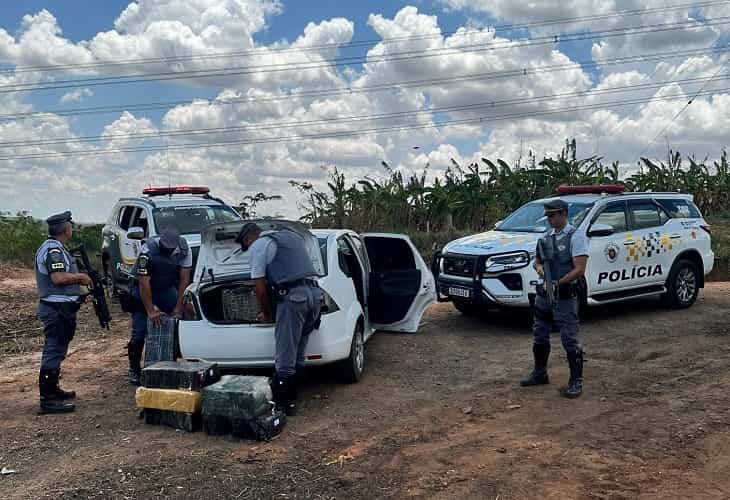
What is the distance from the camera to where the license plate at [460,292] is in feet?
29.7

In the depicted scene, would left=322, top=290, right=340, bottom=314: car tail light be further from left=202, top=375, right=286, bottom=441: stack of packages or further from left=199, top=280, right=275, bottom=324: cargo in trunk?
left=202, top=375, right=286, bottom=441: stack of packages

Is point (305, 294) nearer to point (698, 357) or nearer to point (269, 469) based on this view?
point (269, 469)

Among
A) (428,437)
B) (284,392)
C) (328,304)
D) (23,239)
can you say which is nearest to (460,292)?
(328,304)

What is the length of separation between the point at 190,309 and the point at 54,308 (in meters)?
1.17

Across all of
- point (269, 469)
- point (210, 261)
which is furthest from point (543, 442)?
point (210, 261)

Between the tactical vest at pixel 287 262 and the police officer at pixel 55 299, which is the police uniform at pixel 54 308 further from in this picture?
the tactical vest at pixel 287 262

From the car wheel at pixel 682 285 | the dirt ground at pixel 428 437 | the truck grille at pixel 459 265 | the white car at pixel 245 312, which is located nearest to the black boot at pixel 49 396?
the dirt ground at pixel 428 437

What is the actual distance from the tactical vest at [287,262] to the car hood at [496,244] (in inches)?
144

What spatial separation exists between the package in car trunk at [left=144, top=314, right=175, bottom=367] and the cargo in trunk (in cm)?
54

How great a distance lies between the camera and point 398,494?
14.0ft

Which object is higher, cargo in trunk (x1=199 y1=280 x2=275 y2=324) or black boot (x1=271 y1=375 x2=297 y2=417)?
cargo in trunk (x1=199 y1=280 x2=275 y2=324)

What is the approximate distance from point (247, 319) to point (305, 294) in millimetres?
761

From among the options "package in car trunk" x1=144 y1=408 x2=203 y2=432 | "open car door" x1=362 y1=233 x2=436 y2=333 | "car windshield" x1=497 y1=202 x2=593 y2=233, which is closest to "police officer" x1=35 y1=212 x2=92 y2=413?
"package in car trunk" x1=144 y1=408 x2=203 y2=432

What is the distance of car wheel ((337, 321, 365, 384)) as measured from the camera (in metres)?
6.68
